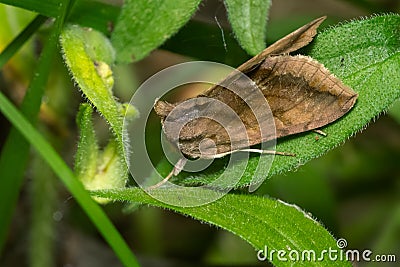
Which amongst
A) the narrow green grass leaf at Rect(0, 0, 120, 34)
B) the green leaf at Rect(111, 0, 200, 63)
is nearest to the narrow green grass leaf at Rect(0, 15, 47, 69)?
the narrow green grass leaf at Rect(0, 0, 120, 34)

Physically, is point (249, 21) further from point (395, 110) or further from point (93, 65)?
point (395, 110)

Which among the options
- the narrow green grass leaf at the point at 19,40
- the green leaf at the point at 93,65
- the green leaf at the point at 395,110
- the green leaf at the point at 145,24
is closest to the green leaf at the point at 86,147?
the green leaf at the point at 93,65

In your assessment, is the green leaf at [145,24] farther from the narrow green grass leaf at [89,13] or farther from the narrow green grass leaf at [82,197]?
the narrow green grass leaf at [82,197]

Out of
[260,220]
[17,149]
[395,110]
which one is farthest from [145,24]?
[395,110]

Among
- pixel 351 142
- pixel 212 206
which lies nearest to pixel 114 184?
pixel 212 206

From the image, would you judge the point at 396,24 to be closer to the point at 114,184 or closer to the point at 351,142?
the point at 114,184

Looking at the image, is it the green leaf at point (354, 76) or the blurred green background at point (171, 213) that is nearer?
the green leaf at point (354, 76)
